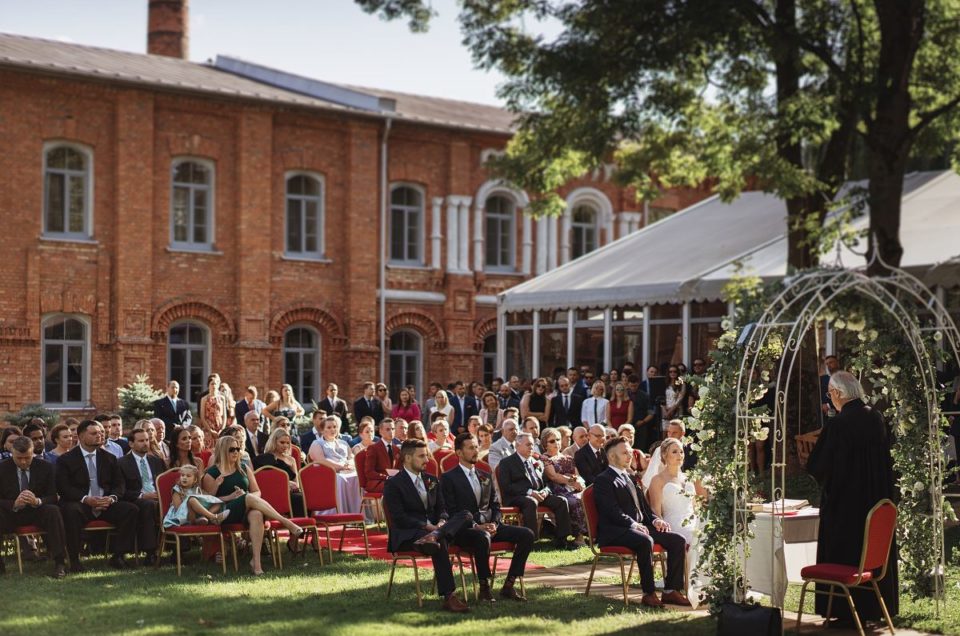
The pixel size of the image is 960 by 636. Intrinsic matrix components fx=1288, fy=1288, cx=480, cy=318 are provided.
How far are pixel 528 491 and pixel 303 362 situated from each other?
15.2m

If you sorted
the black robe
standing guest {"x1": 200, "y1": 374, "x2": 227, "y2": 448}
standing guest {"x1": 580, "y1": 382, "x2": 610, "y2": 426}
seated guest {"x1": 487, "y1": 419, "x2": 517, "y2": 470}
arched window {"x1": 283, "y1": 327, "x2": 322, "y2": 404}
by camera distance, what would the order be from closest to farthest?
the black robe → seated guest {"x1": 487, "y1": 419, "x2": 517, "y2": 470} → standing guest {"x1": 200, "y1": 374, "x2": 227, "y2": 448} → standing guest {"x1": 580, "y1": 382, "x2": 610, "y2": 426} → arched window {"x1": 283, "y1": 327, "x2": 322, "y2": 404}

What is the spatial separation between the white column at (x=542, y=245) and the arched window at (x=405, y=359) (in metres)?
3.77

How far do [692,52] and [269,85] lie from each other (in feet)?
47.2

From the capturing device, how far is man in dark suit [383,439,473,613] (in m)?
10.4

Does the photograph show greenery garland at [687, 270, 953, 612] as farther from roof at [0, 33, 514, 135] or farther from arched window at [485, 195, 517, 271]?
arched window at [485, 195, 517, 271]

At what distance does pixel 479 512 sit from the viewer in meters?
11.0

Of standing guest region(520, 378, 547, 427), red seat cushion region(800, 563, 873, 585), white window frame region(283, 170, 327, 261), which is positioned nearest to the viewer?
red seat cushion region(800, 563, 873, 585)

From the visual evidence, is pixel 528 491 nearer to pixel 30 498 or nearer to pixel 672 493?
pixel 672 493

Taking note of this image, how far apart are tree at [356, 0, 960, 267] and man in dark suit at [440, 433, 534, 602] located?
7.89 metres

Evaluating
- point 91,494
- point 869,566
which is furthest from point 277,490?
point 869,566

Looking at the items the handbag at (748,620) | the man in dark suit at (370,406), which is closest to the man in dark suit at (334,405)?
the man in dark suit at (370,406)

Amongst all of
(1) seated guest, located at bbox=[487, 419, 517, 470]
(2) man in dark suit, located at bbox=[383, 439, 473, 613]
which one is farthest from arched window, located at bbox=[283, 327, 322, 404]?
(2) man in dark suit, located at bbox=[383, 439, 473, 613]

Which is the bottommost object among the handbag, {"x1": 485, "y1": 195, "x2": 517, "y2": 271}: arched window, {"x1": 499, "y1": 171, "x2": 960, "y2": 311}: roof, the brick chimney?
the handbag

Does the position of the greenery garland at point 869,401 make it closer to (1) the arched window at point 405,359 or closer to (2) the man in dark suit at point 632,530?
(2) the man in dark suit at point 632,530
